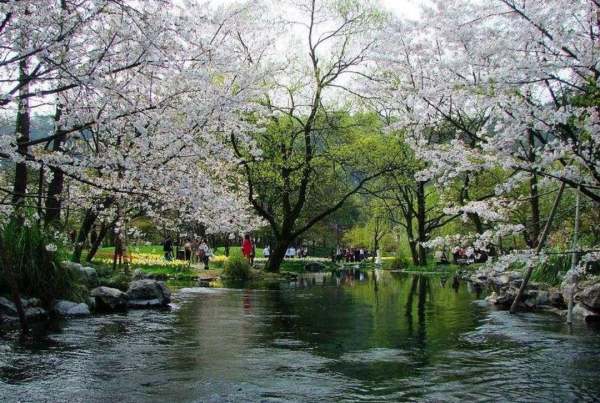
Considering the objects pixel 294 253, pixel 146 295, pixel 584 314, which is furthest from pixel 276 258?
pixel 294 253

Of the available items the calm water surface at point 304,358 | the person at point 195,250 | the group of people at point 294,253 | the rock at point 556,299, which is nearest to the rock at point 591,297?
the calm water surface at point 304,358

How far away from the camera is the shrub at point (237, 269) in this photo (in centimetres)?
2488

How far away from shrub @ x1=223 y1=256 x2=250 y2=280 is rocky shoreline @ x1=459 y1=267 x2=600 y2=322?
11.1m

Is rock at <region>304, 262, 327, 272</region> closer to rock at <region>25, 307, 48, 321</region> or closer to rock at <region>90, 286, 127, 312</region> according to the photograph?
rock at <region>90, 286, 127, 312</region>

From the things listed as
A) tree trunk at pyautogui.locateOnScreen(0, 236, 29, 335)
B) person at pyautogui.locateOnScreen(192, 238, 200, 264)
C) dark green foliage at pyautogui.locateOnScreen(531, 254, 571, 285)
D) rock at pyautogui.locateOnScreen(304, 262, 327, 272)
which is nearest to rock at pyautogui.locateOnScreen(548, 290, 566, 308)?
dark green foliage at pyautogui.locateOnScreen(531, 254, 571, 285)

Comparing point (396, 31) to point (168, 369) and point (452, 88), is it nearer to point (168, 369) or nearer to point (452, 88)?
point (452, 88)

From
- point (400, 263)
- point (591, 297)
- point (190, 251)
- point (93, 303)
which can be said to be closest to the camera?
point (591, 297)

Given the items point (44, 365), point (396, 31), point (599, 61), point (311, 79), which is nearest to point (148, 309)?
point (44, 365)

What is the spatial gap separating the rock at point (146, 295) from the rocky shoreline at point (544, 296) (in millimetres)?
7694

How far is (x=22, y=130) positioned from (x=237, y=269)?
49.9 ft

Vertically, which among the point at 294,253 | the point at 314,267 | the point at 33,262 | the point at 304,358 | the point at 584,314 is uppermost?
the point at 294,253

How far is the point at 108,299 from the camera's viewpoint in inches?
524

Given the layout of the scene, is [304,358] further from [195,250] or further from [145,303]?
[195,250]

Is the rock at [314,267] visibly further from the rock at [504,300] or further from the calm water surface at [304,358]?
the calm water surface at [304,358]
